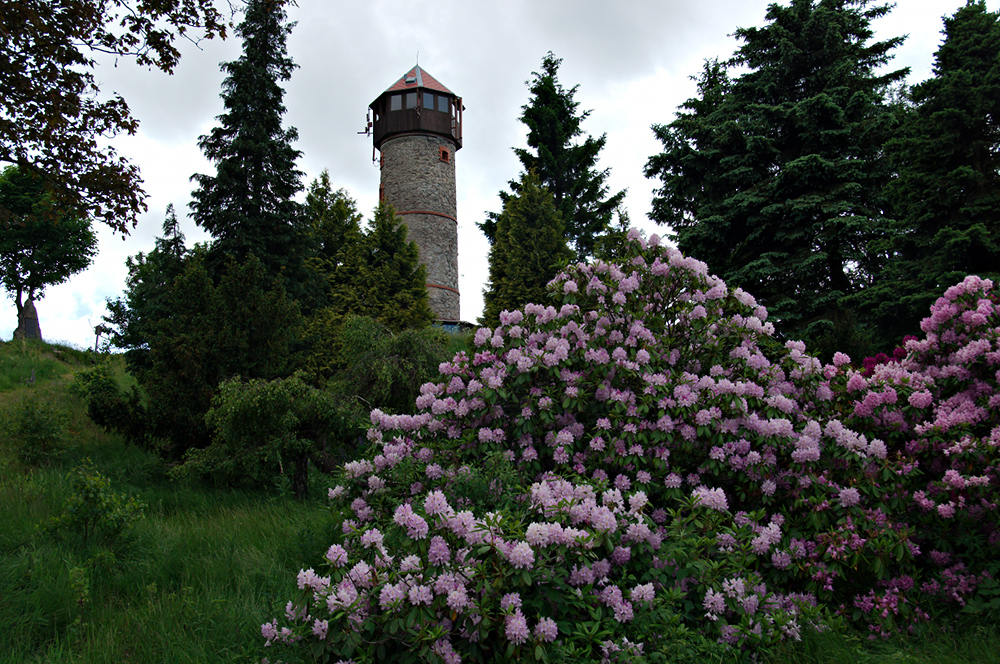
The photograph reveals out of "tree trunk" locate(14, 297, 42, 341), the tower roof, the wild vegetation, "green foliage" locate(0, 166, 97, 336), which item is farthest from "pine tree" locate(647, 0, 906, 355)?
"tree trunk" locate(14, 297, 42, 341)

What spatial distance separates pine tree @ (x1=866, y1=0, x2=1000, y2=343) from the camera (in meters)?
11.5

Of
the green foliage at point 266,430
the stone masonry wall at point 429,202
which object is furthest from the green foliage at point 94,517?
the stone masonry wall at point 429,202

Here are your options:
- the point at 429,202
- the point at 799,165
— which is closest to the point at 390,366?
the point at 799,165

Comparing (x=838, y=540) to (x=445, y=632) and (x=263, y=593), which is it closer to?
(x=445, y=632)

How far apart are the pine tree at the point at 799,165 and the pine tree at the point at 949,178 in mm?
1140

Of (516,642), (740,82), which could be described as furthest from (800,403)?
(740,82)

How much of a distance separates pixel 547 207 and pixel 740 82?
A: 641 cm

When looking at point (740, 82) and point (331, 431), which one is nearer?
point (331, 431)

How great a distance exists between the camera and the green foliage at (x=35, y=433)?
7.73m

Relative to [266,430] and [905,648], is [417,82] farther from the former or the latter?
[905,648]

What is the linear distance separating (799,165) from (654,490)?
42.7 feet

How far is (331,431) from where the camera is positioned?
713cm

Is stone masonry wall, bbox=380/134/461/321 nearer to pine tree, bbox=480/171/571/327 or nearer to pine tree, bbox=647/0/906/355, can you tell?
pine tree, bbox=480/171/571/327

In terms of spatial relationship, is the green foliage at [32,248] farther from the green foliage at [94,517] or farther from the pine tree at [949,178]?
the pine tree at [949,178]
